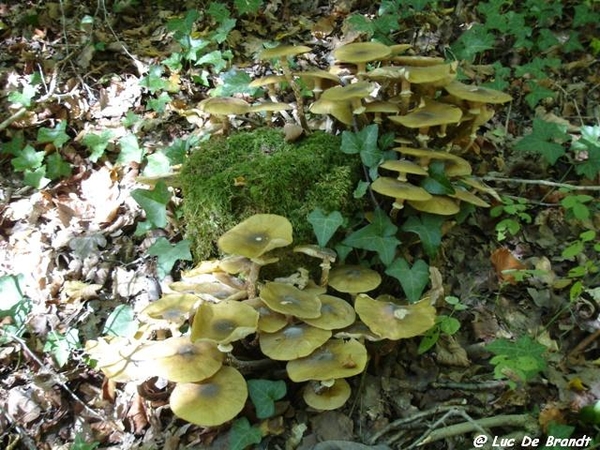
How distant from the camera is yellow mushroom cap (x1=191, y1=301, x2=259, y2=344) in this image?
3080 millimetres

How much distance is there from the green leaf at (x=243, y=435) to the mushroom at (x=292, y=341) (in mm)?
441

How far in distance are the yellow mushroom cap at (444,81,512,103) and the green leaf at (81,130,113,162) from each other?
352 cm

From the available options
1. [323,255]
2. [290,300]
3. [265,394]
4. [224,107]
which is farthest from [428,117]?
[265,394]

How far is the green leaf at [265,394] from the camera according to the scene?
319cm

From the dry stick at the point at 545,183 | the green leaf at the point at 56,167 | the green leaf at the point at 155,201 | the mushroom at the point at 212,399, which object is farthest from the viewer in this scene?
the green leaf at the point at 56,167

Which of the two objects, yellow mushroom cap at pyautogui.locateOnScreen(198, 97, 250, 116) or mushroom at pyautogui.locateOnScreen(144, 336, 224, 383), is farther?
yellow mushroom cap at pyautogui.locateOnScreen(198, 97, 250, 116)

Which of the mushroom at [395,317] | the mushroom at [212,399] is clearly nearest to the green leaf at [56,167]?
the mushroom at [212,399]

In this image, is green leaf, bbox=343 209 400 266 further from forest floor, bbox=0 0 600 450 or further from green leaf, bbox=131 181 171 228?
green leaf, bbox=131 181 171 228

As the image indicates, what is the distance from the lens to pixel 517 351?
3215mm

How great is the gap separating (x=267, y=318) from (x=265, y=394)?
0.49 m

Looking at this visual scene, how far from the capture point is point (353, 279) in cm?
371

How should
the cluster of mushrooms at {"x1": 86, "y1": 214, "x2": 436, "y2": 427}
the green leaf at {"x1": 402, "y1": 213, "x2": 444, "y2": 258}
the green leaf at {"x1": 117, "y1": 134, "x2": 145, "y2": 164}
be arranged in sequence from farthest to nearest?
the green leaf at {"x1": 117, "y1": 134, "x2": 145, "y2": 164} → the green leaf at {"x1": 402, "y1": 213, "x2": 444, "y2": 258} → the cluster of mushrooms at {"x1": 86, "y1": 214, "x2": 436, "y2": 427}

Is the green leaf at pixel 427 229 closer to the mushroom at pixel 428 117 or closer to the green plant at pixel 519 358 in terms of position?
the mushroom at pixel 428 117

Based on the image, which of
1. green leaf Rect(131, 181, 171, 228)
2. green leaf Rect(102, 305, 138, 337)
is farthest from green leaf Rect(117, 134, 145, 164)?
green leaf Rect(102, 305, 138, 337)
